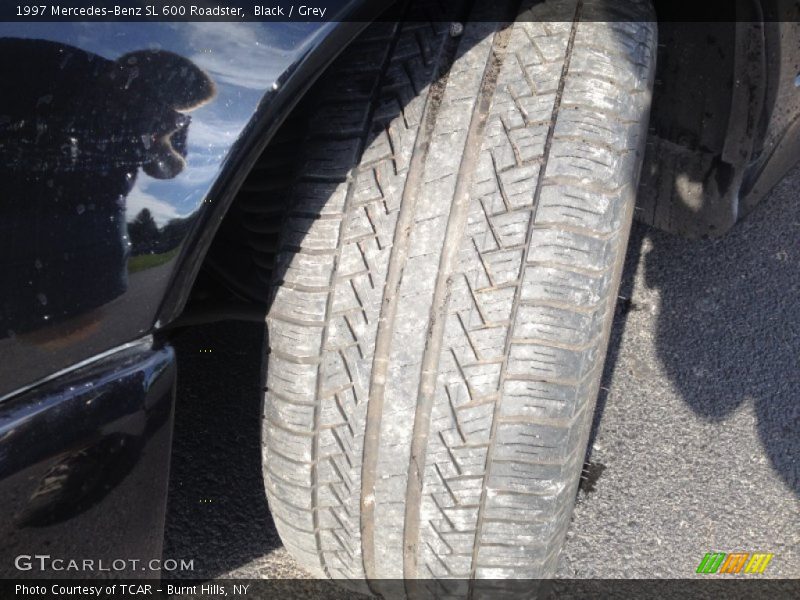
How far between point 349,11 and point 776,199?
88.6 inches

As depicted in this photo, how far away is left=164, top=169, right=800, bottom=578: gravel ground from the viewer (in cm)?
205

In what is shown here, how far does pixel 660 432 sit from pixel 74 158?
5.69 feet

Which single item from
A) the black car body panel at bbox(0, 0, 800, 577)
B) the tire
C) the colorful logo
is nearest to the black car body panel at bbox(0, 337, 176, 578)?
the black car body panel at bbox(0, 0, 800, 577)

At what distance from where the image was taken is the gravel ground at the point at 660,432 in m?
2.05

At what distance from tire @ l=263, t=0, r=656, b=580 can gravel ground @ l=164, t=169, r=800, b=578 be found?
1.96 feet

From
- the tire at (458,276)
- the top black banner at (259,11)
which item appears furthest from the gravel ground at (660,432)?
the top black banner at (259,11)

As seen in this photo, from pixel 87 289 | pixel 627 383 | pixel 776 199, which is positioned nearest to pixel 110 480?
pixel 87 289

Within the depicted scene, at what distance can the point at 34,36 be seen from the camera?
105 centimetres

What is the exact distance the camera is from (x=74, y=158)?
1.09m

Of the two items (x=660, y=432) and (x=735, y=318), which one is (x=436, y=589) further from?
(x=735, y=318)

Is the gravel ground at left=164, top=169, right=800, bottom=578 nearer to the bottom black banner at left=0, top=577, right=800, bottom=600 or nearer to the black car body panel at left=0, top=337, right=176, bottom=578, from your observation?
the bottom black banner at left=0, top=577, right=800, bottom=600

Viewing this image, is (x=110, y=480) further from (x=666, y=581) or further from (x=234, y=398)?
(x=666, y=581)

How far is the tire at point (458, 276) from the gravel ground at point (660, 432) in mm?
598

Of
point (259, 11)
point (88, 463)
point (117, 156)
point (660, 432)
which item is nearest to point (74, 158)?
point (117, 156)
